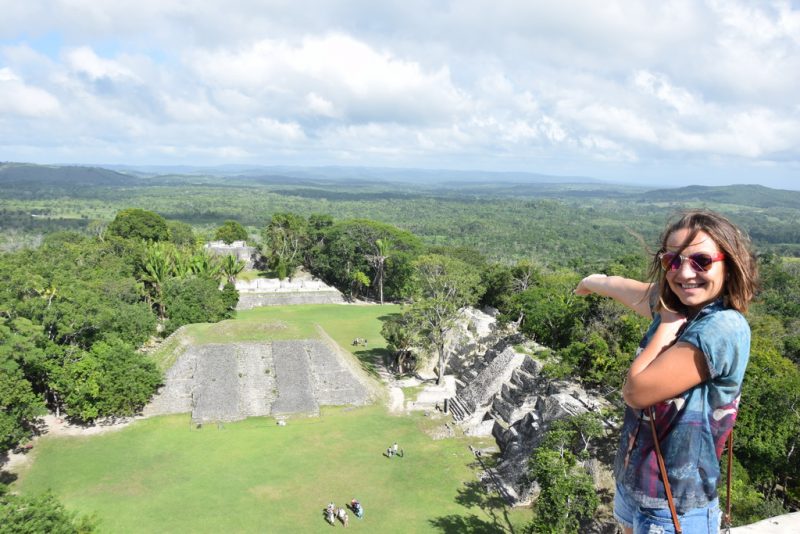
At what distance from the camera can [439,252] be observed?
51375mm

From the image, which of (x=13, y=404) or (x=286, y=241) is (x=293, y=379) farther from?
(x=286, y=241)

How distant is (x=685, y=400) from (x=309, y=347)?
28476 mm

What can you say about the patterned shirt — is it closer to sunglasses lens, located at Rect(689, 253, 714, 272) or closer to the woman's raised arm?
sunglasses lens, located at Rect(689, 253, 714, 272)

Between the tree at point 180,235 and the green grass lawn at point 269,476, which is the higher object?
the tree at point 180,235

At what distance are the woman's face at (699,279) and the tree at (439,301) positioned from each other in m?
26.3

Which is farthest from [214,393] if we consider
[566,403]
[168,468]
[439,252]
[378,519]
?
[439,252]

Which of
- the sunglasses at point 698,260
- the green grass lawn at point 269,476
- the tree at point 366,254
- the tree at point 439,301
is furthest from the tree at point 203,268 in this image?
the sunglasses at point 698,260

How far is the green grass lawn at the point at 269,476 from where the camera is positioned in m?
17.1

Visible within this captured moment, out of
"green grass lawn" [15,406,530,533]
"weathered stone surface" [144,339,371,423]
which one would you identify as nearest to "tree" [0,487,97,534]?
"green grass lawn" [15,406,530,533]

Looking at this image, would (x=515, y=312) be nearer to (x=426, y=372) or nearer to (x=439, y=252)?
(x=426, y=372)

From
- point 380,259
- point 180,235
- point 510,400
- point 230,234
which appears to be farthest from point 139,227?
point 510,400

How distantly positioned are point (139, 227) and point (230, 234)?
1219cm

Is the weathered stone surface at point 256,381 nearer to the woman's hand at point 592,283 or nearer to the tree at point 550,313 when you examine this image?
the tree at point 550,313

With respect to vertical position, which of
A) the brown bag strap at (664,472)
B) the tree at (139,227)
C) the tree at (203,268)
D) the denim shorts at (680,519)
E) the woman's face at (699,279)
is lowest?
the tree at (203,268)
